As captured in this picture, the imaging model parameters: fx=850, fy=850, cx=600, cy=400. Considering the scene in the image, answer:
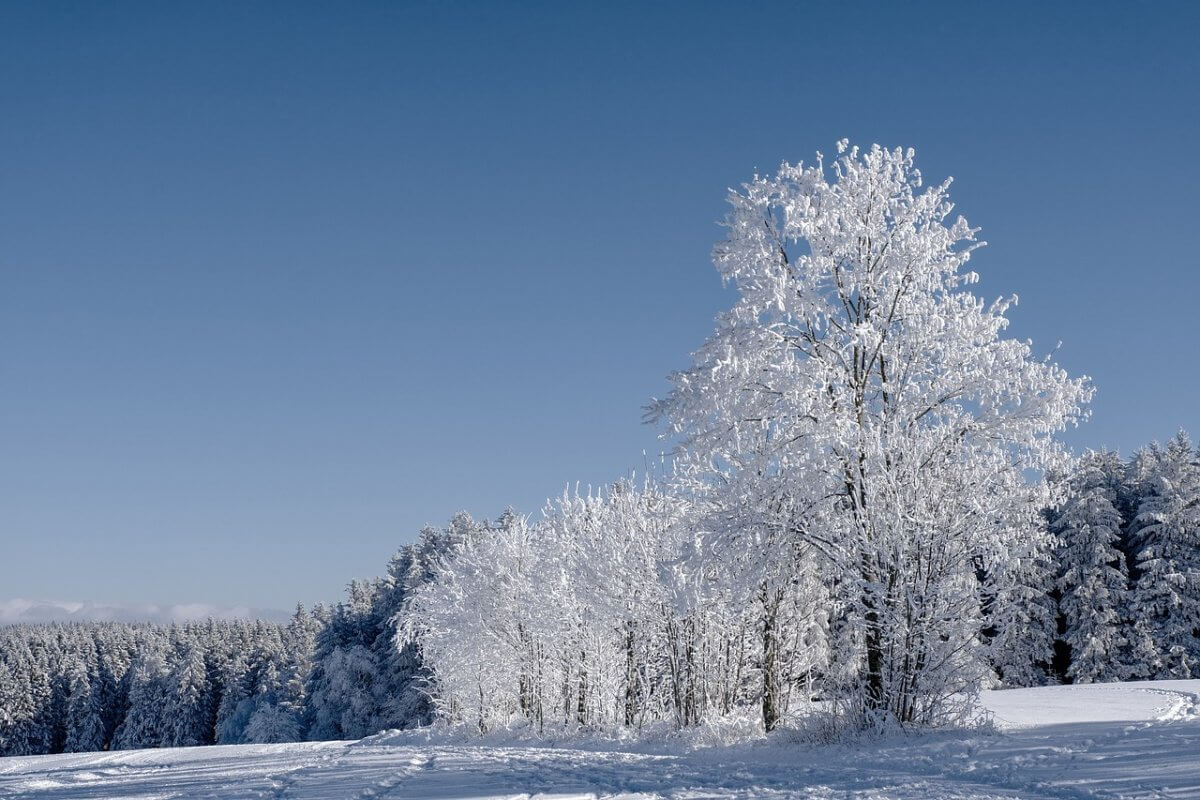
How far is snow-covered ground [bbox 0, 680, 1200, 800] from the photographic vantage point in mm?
8367

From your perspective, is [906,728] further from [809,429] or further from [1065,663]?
[1065,663]

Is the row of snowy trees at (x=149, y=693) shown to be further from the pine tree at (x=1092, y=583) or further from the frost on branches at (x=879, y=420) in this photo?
the frost on branches at (x=879, y=420)

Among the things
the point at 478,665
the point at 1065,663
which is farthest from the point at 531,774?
the point at 1065,663

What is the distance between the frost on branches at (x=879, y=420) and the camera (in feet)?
40.1

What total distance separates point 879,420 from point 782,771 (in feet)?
18.7

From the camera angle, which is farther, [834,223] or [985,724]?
[834,223]

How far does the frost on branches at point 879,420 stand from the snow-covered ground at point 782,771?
1648mm

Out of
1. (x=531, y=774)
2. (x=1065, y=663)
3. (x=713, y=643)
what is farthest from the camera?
(x=1065, y=663)

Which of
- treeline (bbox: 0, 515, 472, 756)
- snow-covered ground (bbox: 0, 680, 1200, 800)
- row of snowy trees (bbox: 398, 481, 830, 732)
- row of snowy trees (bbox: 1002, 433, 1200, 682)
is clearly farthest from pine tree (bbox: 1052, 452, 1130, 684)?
treeline (bbox: 0, 515, 472, 756)

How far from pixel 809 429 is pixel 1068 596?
2786 cm

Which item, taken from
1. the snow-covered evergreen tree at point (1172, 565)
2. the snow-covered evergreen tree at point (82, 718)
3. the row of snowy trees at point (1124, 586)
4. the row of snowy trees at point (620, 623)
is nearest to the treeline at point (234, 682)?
the snow-covered evergreen tree at point (82, 718)

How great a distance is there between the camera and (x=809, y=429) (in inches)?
523

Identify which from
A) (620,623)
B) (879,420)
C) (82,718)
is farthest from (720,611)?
(82,718)

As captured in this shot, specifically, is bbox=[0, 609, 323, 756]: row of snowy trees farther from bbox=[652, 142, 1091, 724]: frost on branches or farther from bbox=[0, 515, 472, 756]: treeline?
bbox=[652, 142, 1091, 724]: frost on branches
